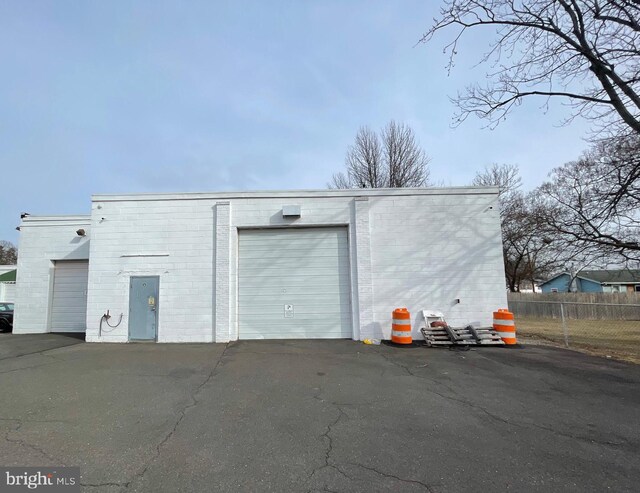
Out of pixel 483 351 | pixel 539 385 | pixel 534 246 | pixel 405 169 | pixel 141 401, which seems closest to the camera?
pixel 141 401

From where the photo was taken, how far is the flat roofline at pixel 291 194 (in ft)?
38.0

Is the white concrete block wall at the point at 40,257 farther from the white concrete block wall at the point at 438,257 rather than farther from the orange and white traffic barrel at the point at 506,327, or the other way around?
the orange and white traffic barrel at the point at 506,327

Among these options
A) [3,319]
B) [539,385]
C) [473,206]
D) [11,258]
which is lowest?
[539,385]

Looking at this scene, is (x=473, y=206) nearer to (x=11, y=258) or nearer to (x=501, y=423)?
(x=501, y=423)

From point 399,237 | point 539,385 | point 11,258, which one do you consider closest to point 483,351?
point 539,385

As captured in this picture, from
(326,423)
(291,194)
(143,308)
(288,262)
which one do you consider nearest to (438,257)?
(288,262)

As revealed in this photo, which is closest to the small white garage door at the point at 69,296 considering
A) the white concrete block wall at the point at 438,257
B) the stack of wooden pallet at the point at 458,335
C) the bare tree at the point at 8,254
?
the white concrete block wall at the point at 438,257

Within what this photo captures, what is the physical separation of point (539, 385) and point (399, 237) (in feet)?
19.9

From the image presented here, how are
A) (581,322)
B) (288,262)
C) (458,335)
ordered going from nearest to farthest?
(458,335) < (288,262) < (581,322)

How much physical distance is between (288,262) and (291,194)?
92.4 inches

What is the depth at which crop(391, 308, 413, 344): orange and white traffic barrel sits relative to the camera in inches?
409

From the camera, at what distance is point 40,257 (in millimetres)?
14070

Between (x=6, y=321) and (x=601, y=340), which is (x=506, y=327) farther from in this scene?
(x=6, y=321)

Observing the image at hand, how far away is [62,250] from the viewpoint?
553 inches
